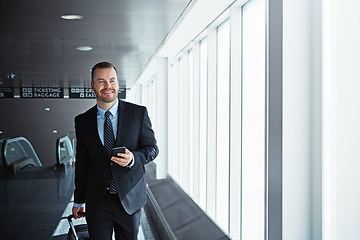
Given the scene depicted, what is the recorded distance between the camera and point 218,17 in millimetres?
5199

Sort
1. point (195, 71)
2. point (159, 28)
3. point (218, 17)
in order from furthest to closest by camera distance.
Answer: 1. point (195, 71)
2. point (159, 28)
3. point (218, 17)

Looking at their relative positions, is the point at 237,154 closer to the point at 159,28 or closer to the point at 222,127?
the point at 222,127

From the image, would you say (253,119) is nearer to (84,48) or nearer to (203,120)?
(203,120)

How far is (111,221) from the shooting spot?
288 centimetres

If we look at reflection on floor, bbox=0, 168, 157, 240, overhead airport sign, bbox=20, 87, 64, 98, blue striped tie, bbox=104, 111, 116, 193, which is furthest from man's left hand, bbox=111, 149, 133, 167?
overhead airport sign, bbox=20, 87, 64, 98

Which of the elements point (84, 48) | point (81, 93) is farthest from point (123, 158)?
point (81, 93)

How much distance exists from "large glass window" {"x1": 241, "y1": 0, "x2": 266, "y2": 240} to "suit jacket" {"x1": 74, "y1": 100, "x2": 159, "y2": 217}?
1941 millimetres

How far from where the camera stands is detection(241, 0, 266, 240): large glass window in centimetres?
442

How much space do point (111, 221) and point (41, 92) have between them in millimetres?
15193

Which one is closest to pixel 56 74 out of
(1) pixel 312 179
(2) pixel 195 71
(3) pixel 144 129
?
(2) pixel 195 71

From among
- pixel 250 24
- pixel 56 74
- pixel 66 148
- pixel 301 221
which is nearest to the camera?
pixel 301 221

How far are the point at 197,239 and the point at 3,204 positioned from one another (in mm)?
4592

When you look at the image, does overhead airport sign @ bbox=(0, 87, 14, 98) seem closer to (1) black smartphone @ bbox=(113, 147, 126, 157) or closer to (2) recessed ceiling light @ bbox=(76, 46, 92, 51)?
(2) recessed ceiling light @ bbox=(76, 46, 92, 51)

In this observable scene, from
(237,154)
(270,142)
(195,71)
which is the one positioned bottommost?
(237,154)
